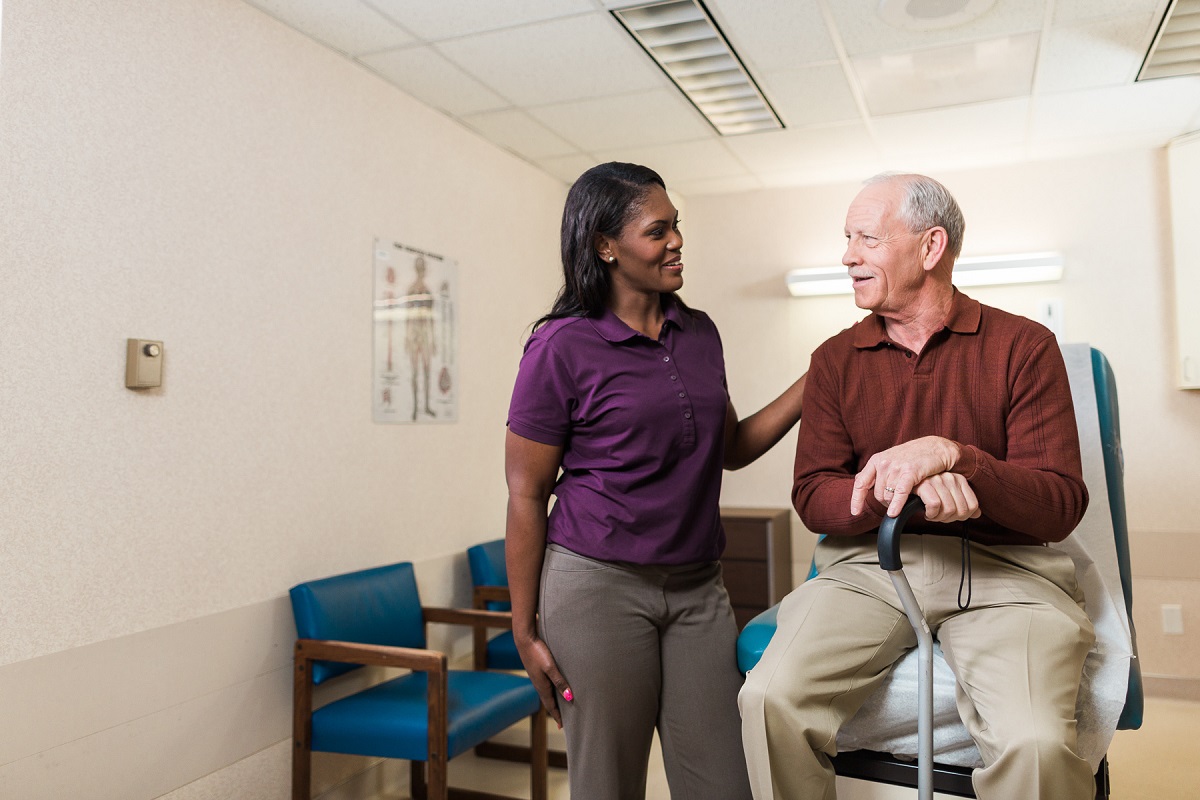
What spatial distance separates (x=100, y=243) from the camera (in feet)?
7.36

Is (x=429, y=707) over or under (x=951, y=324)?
under

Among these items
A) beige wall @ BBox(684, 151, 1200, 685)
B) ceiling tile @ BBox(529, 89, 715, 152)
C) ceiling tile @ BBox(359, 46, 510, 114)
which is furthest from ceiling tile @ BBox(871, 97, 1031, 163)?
ceiling tile @ BBox(359, 46, 510, 114)

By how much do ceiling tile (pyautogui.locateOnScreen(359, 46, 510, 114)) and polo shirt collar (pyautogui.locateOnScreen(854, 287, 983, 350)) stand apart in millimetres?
1980

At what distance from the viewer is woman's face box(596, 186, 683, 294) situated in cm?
169

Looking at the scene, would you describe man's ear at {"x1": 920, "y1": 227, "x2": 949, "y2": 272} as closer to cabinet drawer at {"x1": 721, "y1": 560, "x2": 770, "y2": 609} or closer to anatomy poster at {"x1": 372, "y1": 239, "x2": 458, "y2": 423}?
anatomy poster at {"x1": 372, "y1": 239, "x2": 458, "y2": 423}

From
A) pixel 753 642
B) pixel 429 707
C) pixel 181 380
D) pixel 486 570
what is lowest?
pixel 429 707

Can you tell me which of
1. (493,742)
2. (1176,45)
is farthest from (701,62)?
(493,742)

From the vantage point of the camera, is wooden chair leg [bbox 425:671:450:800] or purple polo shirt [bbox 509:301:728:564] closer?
purple polo shirt [bbox 509:301:728:564]

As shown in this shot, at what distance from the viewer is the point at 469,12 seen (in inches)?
108

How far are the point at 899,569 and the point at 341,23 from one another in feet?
8.08

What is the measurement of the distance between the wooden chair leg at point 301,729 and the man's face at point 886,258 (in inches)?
78.7

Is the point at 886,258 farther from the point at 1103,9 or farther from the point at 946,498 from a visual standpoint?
the point at 1103,9

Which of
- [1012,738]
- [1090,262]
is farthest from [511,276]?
[1012,738]

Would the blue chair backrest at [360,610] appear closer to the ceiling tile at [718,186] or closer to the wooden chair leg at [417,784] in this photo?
the wooden chair leg at [417,784]
